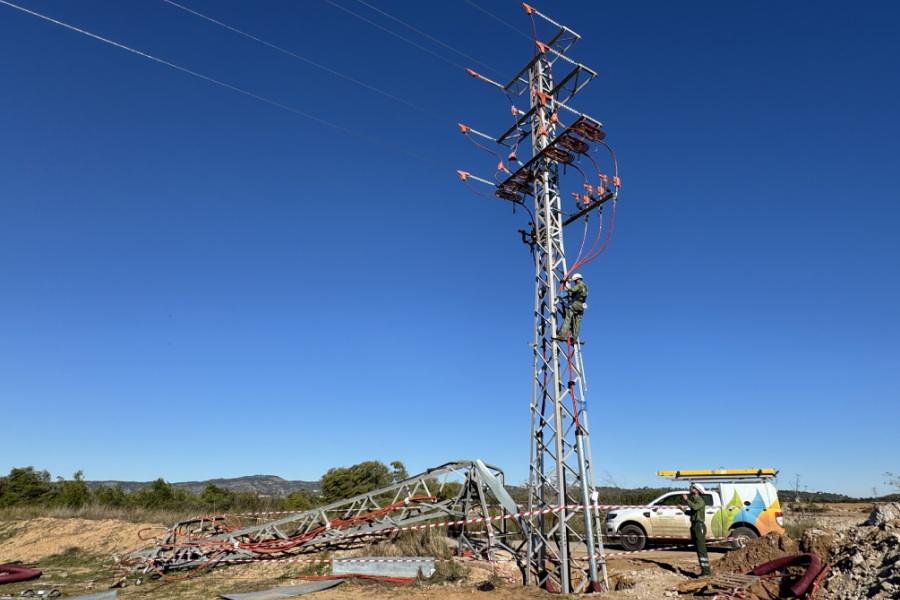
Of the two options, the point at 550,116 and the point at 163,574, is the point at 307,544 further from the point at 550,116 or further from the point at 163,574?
the point at 550,116

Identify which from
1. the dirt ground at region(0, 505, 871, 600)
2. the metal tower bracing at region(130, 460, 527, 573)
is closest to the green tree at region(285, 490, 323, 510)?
the dirt ground at region(0, 505, 871, 600)

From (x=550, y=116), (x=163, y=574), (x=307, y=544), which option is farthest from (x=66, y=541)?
(x=550, y=116)

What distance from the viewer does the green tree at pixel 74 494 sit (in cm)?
3481

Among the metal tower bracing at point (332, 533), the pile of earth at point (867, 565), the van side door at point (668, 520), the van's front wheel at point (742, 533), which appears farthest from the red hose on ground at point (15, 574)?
the van's front wheel at point (742, 533)

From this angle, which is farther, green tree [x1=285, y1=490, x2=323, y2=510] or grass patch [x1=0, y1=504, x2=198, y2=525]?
green tree [x1=285, y1=490, x2=323, y2=510]

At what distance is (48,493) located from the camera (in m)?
38.7

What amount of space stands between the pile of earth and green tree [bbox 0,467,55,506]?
4589cm

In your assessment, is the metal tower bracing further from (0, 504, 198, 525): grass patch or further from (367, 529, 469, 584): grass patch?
(0, 504, 198, 525): grass patch

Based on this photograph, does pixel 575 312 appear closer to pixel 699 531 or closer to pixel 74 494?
pixel 699 531

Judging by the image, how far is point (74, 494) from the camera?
35656mm

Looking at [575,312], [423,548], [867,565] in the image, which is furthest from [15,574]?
[867,565]

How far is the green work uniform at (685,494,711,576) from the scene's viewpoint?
34.4 feet

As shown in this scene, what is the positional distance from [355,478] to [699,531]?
27.4m

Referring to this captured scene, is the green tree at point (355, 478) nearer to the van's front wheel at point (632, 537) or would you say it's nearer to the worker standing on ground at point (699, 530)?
the van's front wheel at point (632, 537)
